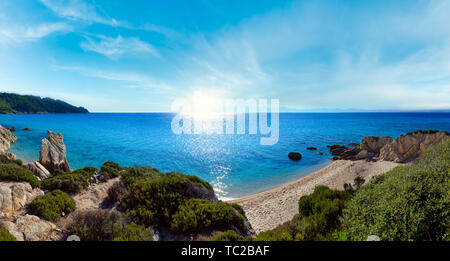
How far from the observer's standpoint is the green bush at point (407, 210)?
4.36 m

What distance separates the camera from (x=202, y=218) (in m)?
7.50

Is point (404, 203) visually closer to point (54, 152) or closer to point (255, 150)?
point (54, 152)

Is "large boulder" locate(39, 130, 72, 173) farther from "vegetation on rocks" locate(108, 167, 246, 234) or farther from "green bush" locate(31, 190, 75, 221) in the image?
"vegetation on rocks" locate(108, 167, 246, 234)

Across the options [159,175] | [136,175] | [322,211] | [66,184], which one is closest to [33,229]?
[66,184]

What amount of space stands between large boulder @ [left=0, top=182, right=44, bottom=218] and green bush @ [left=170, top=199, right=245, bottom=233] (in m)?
6.41

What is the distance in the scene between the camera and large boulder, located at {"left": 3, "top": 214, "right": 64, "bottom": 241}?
19.4 feet

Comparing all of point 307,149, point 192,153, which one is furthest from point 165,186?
point 307,149

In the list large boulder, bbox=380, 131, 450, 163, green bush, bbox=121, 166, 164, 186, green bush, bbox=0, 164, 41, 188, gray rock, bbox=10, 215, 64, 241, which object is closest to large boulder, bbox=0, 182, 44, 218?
green bush, bbox=0, 164, 41, 188

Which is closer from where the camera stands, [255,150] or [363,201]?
[363,201]

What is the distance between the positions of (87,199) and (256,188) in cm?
1645

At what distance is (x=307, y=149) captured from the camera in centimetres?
4331

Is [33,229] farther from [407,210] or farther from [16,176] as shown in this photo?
[407,210]

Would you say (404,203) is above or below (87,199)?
above
